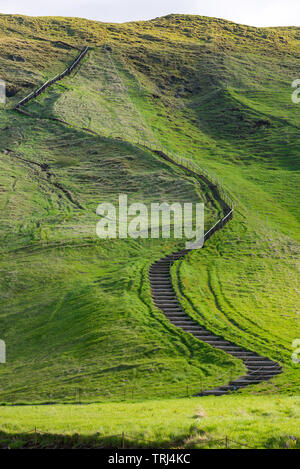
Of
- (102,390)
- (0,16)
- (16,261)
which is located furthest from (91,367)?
(0,16)

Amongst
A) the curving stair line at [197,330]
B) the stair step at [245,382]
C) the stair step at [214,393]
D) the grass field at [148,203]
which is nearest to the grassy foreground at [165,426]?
the grass field at [148,203]

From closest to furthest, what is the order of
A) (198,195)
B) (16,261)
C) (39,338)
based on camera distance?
(39,338) < (16,261) < (198,195)

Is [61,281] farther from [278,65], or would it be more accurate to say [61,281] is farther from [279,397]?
[278,65]

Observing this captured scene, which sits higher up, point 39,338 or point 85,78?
point 85,78

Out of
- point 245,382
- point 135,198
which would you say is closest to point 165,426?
point 245,382

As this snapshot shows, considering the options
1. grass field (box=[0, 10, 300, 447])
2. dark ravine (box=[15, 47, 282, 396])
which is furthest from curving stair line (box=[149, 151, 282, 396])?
grass field (box=[0, 10, 300, 447])

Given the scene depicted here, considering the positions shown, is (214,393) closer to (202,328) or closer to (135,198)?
(202,328)

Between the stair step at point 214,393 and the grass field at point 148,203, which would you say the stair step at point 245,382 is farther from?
the stair step at point 214,393
